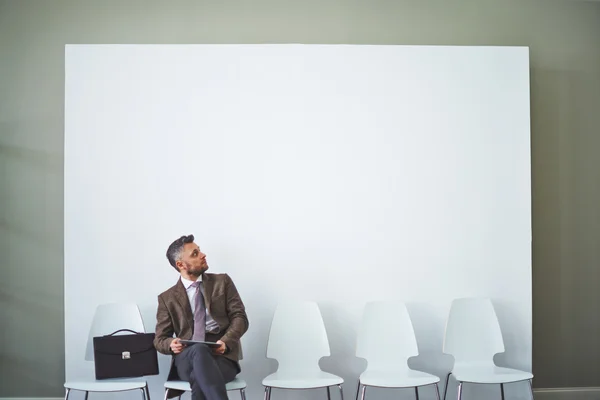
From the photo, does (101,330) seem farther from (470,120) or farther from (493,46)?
(493,46)

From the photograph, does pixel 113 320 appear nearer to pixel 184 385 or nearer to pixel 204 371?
pixel 184 385

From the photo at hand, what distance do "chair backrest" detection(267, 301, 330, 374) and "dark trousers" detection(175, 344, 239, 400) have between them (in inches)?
16.8

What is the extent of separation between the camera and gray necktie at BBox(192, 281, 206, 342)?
3816mm

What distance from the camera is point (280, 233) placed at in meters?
4.38

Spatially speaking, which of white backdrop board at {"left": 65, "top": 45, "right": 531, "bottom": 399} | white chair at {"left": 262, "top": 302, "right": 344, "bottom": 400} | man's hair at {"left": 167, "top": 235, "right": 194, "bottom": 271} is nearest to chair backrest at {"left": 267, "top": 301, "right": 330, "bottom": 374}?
white chair at {"left": 262, "top": 302, "right": 344, "bottom": 400}

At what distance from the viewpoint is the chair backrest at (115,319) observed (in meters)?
4.12

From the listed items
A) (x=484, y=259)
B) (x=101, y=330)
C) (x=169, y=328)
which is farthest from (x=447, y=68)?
(x=101, y=330)

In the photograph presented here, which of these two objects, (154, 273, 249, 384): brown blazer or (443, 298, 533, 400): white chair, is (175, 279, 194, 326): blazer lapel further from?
(443, 298, 533, 400): white chair

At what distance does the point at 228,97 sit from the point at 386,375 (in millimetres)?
2136

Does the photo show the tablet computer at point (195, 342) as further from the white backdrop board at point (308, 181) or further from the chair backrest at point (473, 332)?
the chair backrest at point (473, 332)

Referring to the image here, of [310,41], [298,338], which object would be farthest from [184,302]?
[310,41]

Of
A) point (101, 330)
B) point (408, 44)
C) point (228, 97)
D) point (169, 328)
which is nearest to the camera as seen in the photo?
point (169, 328)

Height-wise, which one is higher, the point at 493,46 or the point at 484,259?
the point at 493,46

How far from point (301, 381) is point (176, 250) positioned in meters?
1.11
